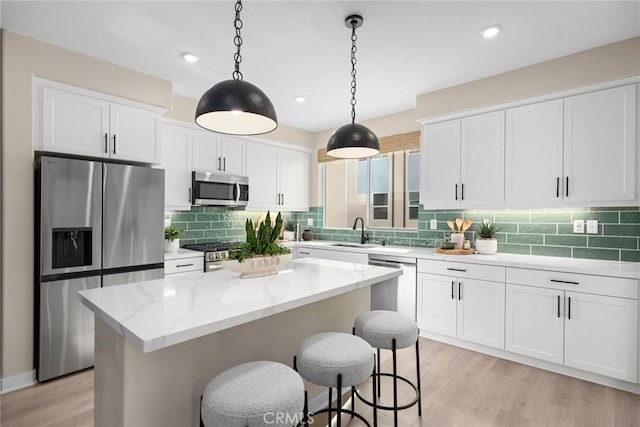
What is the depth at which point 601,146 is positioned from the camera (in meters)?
2.67

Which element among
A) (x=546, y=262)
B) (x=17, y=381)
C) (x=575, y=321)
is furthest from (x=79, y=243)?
(x=575, y=321)

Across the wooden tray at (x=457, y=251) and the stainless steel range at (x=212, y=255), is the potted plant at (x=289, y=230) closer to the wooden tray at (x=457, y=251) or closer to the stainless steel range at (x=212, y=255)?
the stainless steel range at (x=212, y=255)

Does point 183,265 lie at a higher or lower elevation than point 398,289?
higher

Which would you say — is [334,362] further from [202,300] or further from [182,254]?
[182,254]

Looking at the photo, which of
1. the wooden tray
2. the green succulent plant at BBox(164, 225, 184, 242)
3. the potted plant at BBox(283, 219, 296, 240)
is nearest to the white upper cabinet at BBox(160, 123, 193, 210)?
the green succulent plant at BBox(164, 225, 184, 242)

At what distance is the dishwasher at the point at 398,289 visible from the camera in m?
3.50

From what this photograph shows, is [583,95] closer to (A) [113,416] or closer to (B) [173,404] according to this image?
(B) [173,404]

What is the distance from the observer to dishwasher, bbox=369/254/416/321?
350 centimetres

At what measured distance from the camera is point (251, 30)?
2.38 m

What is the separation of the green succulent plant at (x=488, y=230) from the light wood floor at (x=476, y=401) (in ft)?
3.97

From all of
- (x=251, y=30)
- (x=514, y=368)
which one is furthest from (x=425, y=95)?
(x=514, y=368)

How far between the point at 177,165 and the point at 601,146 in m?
3.95

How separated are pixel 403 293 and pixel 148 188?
2.74 metres
